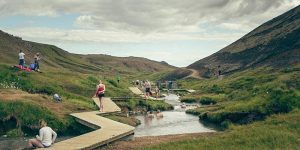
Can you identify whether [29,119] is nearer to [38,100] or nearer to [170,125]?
[38,100]

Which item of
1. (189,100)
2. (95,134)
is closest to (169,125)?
(95,134)

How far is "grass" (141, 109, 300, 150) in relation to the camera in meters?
21.8

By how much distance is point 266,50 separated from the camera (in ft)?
395

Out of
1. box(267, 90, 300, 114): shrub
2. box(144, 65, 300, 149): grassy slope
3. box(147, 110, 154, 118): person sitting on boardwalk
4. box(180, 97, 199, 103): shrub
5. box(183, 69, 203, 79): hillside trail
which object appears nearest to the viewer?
box(144, 65, 300, 149): grassy slope

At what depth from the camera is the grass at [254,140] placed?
859 inches

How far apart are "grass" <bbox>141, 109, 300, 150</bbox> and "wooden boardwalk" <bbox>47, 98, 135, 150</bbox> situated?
3.30m

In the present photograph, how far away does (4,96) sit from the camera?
37.2 m

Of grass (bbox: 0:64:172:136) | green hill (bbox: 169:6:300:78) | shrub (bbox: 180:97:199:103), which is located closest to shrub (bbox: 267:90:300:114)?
grass (bbox: 0:64:172:136)

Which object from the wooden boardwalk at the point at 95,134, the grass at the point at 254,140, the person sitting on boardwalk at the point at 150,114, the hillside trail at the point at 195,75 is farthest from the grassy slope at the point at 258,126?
the hillside trail at the point at 195,75

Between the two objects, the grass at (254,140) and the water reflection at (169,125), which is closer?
the grass at (254,140)

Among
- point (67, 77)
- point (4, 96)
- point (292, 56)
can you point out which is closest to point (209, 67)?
point (292, 56)

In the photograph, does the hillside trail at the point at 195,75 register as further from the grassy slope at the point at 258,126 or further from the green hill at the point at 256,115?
the grassy slope at the point at 258,126

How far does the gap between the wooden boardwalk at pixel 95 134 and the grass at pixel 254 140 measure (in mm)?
Result: 3297

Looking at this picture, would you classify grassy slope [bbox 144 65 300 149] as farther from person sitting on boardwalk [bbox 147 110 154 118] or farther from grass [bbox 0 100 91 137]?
grass [bbox 0 100 91 137]
